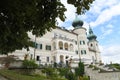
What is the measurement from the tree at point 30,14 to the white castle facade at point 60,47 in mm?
29580

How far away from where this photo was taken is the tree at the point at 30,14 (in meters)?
9.64

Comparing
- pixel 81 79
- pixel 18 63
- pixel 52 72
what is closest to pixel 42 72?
pixel 52 72

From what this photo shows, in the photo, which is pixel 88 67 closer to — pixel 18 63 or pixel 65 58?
pixel 65 58

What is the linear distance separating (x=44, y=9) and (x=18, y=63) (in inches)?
847

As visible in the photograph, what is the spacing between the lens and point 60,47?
166ft

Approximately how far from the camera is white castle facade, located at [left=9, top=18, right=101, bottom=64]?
4594cm

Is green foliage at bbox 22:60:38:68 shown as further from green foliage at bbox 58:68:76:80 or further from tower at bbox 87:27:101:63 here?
tower at bbox 87:27:101:63

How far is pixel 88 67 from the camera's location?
139 feet

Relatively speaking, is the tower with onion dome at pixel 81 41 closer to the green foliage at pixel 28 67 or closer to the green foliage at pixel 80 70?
the green foliage at pixel 80 70

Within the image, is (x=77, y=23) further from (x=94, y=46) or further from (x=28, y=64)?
(x=28, y=64)

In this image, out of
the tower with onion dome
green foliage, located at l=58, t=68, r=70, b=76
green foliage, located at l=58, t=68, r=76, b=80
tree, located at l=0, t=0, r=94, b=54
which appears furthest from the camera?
the tower with onion dome

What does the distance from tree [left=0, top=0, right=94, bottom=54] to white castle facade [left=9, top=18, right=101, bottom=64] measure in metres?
29.6

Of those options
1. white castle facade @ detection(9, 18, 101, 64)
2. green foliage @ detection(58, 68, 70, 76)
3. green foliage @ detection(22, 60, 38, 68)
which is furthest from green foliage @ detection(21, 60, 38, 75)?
white castle facade @ detection(9, 18, 101, 64)

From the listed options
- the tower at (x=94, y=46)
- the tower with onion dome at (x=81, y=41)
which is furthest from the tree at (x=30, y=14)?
the tower at (x=94, y=46)
